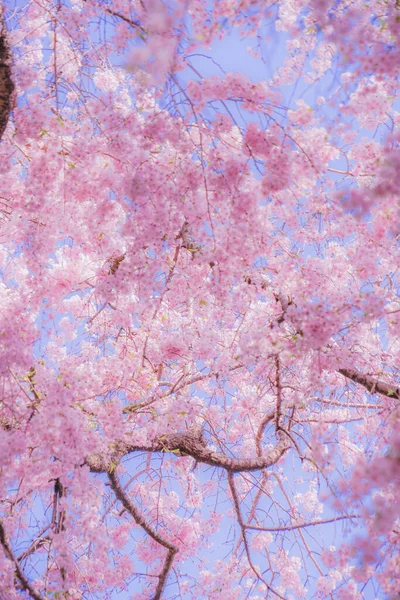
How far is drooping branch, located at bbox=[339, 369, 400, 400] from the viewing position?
13.5 feet

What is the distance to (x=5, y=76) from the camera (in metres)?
3.46

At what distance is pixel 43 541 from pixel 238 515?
177 cm

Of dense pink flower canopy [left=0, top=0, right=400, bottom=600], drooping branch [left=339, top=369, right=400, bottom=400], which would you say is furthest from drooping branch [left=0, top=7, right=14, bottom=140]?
drooping branch [left=339, top=369, right=400, bottom=400]

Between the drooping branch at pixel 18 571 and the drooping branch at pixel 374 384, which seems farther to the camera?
the drooping branch at pixel 374 384

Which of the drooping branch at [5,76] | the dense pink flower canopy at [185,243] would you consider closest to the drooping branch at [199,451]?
the dense pink flower canopy at [185,243]

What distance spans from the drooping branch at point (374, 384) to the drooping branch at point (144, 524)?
2.03 m

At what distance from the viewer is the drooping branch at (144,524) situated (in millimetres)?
4461

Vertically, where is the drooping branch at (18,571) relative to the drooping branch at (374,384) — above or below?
below

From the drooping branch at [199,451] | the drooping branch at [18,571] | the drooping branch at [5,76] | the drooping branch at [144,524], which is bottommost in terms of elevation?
the drooping branch at [18,571]

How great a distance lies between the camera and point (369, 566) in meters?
3.16

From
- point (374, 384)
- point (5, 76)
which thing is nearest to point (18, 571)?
point (374, 384)

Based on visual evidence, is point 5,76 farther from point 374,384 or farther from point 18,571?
point 374,384

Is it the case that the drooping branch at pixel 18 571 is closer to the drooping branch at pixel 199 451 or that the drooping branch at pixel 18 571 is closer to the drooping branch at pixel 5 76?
the drooping branch at pixel 199 451

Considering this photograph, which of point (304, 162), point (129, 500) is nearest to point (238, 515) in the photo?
point (129, 500)
